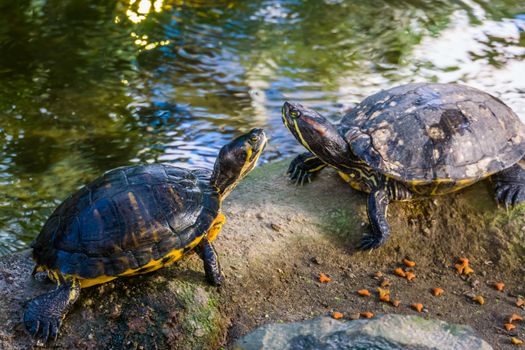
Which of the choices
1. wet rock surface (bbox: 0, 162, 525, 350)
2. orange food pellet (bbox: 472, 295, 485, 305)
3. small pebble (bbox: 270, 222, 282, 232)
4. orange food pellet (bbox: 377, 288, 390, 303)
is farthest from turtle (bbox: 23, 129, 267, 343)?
orange food pellet (bbox: 472, 295, 485, 305)

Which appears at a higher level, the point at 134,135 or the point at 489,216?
the point at 489,216

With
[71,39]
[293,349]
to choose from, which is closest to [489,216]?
[293,349]

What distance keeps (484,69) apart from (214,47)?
4345 mm

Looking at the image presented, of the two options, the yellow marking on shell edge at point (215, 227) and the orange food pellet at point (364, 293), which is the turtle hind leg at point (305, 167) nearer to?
the yellow marking on shell edge at point (215, 227)

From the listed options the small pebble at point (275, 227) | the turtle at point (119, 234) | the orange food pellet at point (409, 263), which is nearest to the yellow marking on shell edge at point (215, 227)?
the turtle at point (119, 234)

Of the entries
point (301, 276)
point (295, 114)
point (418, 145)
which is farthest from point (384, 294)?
point (295, 114)

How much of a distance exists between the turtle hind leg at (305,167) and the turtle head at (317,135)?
0.89 ft

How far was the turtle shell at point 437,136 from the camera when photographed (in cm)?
526

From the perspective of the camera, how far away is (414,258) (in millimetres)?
5312

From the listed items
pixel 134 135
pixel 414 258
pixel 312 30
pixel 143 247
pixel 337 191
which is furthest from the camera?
pixel 312 30

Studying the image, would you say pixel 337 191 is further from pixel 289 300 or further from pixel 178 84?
pixel 178 84

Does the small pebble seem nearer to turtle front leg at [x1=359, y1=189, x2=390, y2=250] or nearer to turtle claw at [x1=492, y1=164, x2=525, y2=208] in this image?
turtle front leg at [x1=359, y1=189, x2=390, y2=250]

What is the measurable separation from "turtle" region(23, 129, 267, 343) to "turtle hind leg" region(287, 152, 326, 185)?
54.5 inches

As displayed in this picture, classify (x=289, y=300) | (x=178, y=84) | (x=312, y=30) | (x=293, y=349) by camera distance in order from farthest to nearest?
(x=312, y=30), (x=178, y=84), (x=289, y=300), (x=293, y=349)
